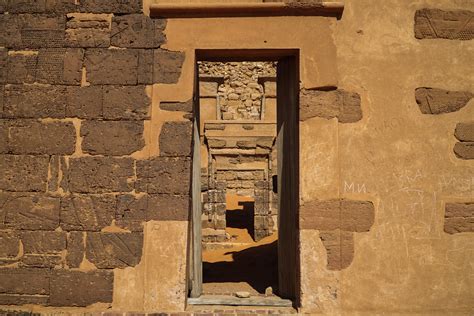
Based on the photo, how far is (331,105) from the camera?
3822 mm

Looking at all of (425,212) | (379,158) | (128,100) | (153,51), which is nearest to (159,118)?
(128,100)

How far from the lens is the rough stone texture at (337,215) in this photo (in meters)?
3.73

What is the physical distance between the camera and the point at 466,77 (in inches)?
152

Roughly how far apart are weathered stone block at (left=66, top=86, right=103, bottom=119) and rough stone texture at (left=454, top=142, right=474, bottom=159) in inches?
138

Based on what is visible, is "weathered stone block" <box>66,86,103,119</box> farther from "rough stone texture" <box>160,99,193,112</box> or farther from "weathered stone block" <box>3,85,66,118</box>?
"rough stone texture" <box>160,99,193,112</box>

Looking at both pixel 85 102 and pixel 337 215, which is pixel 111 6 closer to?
pixel 85 102

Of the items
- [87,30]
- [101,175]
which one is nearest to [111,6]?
[87,30]

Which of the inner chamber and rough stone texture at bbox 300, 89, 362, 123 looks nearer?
rough stone texture at bbox 300, 89, 362, 123

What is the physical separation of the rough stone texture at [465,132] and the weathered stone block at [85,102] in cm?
350

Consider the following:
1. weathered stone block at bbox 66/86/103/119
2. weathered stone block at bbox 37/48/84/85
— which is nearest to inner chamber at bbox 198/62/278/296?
weathered stone block at bbox 66/86/103/119

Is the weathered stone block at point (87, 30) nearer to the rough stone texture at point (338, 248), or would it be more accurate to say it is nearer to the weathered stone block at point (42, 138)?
the weathered stone block at point (42, 138)

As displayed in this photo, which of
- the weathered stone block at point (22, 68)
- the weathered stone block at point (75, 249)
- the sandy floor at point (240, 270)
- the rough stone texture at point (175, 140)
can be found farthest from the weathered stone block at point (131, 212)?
the weathered stone block at point (22, 68)

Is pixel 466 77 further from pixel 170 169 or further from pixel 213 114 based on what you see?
pixel 213 114

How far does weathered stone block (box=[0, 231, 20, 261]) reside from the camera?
382 centimetres
